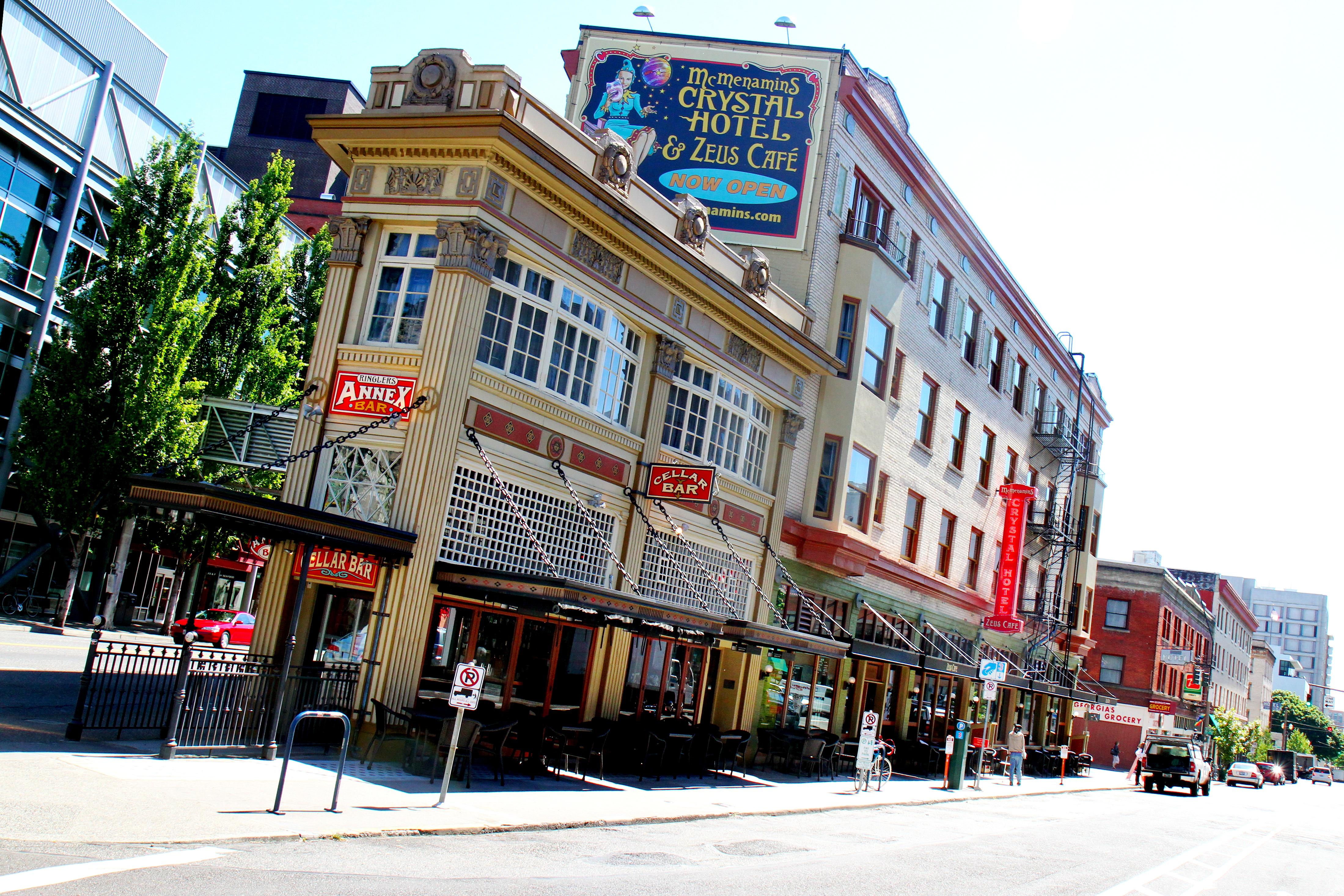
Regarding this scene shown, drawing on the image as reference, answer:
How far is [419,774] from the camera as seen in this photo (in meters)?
14.2

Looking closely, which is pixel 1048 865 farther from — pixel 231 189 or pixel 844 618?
pixel 231 189

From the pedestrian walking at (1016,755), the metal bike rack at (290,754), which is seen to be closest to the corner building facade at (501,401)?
the metal bike rack at (290,754)

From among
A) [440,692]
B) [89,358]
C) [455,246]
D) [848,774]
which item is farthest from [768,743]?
[89,358]

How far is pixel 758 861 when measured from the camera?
11.4 meters

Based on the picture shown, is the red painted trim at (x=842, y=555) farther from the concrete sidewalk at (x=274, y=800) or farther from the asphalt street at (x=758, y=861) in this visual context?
the concrete sidewalk at (x=274, y=800)

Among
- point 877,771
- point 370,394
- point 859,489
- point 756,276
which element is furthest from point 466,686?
point 859,489

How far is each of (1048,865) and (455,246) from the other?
11764 millimetres

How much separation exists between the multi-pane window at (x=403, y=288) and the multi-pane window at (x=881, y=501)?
52.2 feet

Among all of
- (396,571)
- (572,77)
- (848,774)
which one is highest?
(572,77)

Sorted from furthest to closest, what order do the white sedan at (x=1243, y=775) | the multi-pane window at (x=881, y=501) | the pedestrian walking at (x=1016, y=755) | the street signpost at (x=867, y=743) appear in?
the white sedan at (x=1243, y=775) < the pedestrian walking at (x=1016, y=755) < the multi-pane window at (x=881, y=501) < the street signpost at (x=867, y=743)

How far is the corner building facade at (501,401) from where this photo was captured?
51.2 feet

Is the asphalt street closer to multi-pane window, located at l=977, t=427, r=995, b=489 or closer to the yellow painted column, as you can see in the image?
the yellow painted column

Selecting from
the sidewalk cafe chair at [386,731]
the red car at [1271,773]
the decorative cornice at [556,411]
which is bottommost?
the red car at [1271,773]

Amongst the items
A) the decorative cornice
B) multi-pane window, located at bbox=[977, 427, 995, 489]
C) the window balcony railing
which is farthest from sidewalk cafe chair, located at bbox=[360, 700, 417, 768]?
multi-pane window, located at bbox=[977, 427, 995, 489]
